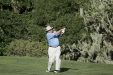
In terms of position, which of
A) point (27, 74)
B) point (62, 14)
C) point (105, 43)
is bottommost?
point (27, 74)

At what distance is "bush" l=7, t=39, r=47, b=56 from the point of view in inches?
1085

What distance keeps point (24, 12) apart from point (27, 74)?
15944 mm

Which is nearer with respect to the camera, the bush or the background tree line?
the background tree line

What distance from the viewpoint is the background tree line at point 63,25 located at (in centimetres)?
2470

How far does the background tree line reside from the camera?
81.0 feet

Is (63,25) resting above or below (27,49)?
above

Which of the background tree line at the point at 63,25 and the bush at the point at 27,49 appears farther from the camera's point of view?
the bush at the point at 27,49

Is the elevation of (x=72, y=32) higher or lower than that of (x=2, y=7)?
lower

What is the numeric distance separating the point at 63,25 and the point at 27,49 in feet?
9.21

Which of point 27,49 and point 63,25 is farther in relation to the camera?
point 63,25

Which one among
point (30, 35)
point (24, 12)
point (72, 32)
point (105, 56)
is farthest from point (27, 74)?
point (24, 12)

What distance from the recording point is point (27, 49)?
27562mm

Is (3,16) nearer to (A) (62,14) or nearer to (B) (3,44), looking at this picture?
(B) (3,44)

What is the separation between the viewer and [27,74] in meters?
16.5
